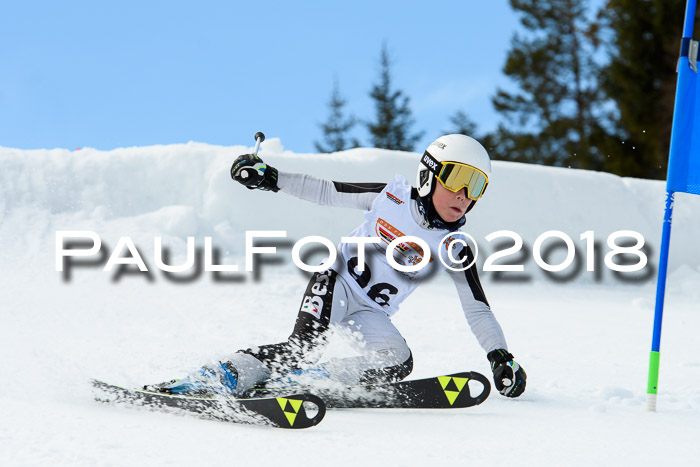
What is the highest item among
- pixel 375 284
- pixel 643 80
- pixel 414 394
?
pixel 643 80

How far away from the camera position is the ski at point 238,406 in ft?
9.34

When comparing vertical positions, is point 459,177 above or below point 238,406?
above

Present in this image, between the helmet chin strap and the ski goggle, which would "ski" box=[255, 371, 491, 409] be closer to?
the helmet chin strap

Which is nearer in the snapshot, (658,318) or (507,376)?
(507,376)

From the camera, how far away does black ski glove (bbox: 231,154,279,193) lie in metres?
3.46

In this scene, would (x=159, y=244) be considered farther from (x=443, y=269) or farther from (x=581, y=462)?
(x=581, y=462)

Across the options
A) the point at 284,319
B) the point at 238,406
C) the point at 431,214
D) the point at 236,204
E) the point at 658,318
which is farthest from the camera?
the point at 236,204

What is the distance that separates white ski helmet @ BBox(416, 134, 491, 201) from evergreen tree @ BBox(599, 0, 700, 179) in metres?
20.3

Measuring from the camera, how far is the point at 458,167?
3.32 metres

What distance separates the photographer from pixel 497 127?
2731 cm

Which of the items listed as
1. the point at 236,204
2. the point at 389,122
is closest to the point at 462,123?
the point at 389,122

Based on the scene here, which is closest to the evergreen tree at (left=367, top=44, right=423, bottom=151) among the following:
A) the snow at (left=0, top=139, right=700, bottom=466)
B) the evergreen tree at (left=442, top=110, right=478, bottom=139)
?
the evergreen tree at (left=442, top=110, right=478, bottom=139)

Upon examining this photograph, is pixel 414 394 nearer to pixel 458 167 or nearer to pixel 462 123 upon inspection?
pixel 458 167

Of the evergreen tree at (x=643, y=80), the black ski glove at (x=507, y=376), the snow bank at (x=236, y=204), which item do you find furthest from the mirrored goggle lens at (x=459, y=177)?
the evergreen tree at (x=643, y=80)
